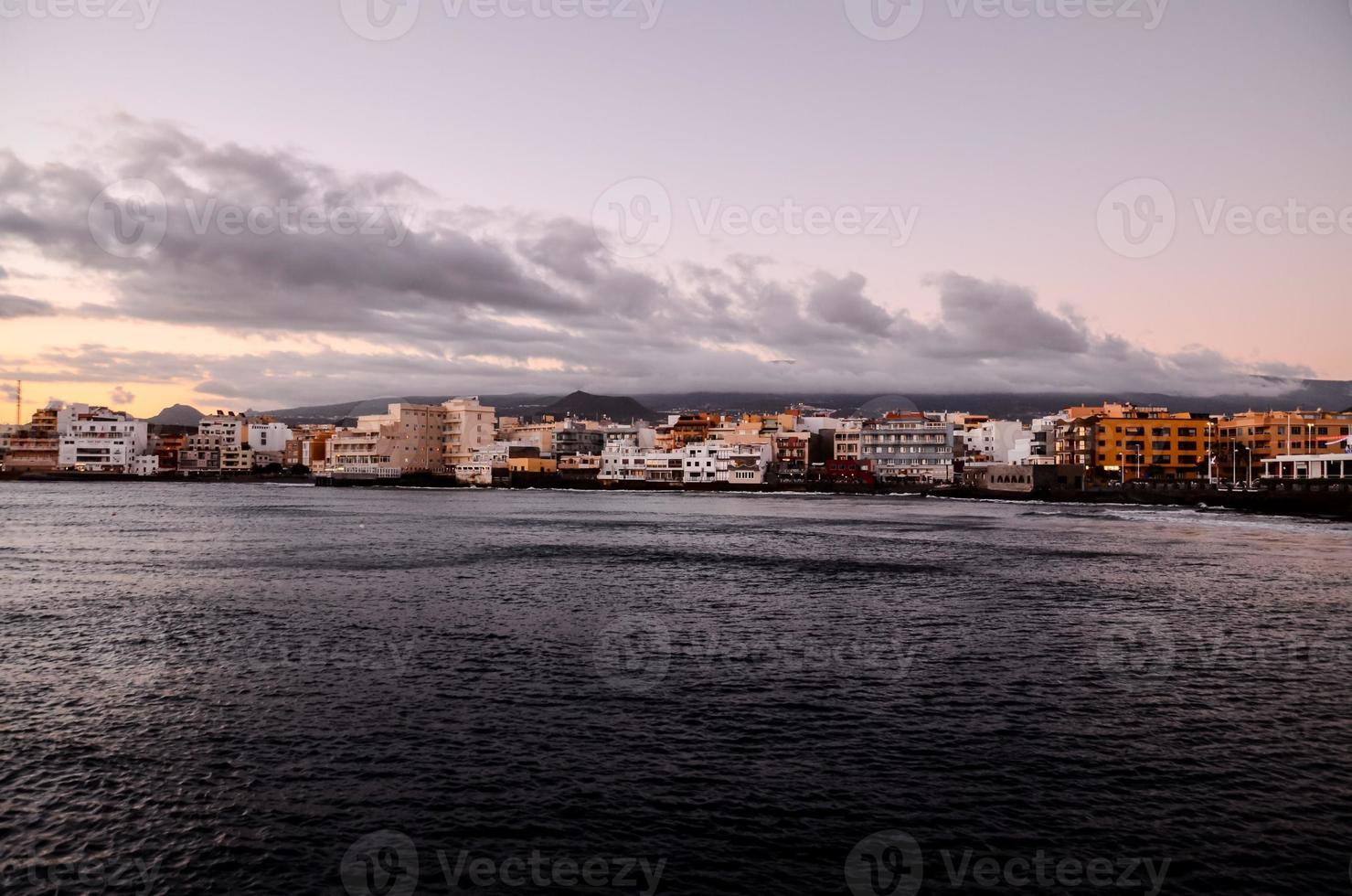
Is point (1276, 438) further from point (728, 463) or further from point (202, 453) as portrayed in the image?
point (202, 453)

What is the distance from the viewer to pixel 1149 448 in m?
119

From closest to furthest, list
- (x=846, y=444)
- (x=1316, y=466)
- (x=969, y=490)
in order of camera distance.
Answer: (x=1316, y=466)
(x=969, y=490)
(x=846, y=444)

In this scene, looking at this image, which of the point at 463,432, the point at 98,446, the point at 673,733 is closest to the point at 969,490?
the point at 463,432

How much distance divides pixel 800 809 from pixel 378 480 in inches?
5919

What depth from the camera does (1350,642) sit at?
2416cm

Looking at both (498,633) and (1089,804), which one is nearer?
(1089,804)

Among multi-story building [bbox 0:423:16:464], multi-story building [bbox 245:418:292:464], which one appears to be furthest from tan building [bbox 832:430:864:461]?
multi-story building [bbox 0:423:16:464]

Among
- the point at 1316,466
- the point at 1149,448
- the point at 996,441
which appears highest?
the point at 996,441

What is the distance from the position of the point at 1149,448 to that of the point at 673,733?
123238 mm

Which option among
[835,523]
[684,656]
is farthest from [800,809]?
[835,523]

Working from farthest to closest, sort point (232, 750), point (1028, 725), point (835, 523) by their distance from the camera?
point (835, 523)
point (1028, 725)
point (232, 750)

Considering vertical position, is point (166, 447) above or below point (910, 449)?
below

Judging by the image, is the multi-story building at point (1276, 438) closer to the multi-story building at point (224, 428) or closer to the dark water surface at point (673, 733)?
the dark water surface at point (673, 733)

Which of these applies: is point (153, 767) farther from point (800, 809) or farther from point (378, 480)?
point (378, 480)
